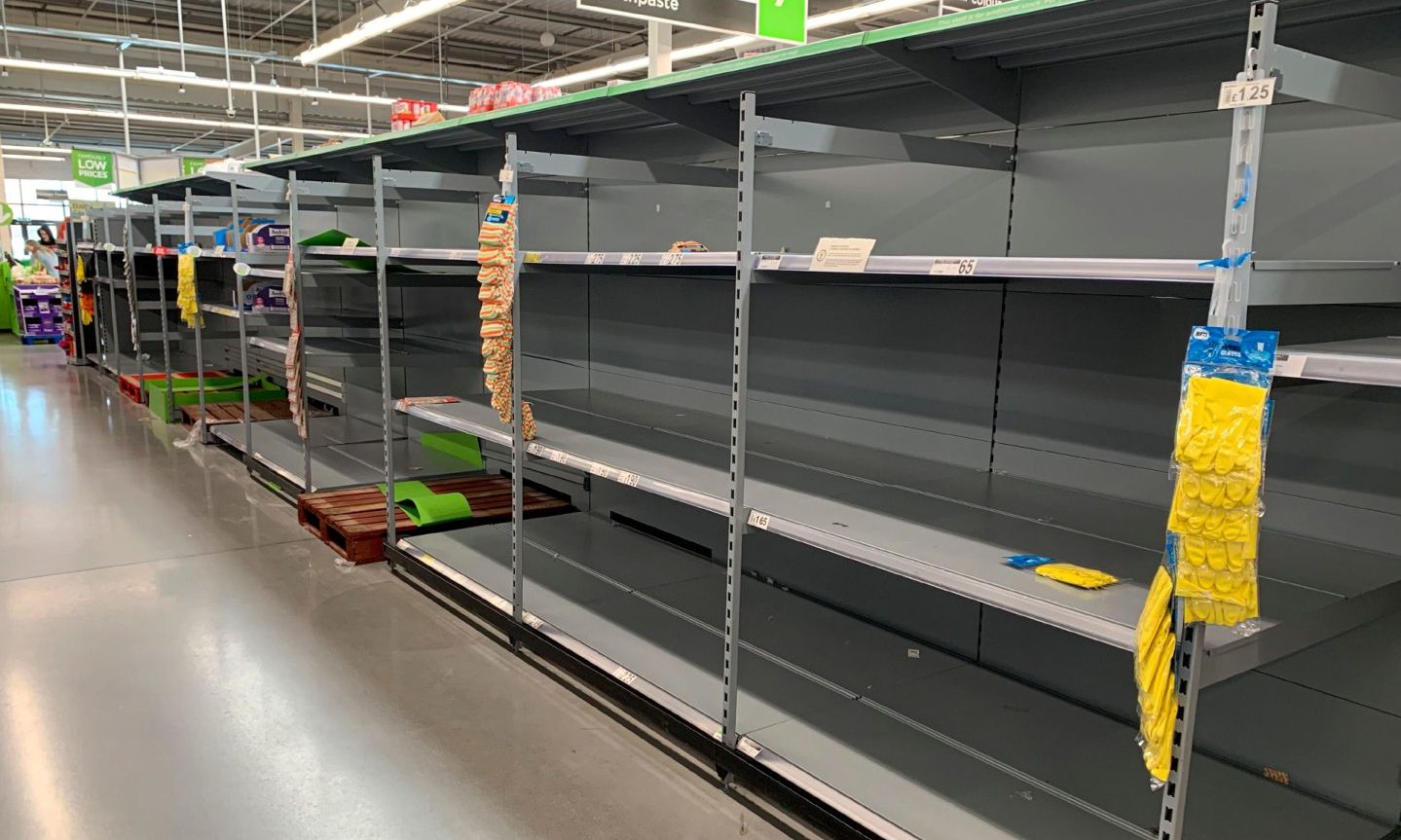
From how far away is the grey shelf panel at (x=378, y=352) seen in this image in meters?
5.39

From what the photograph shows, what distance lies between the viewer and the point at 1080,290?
8.65 ft

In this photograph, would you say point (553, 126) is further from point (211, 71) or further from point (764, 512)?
point (211, 71)

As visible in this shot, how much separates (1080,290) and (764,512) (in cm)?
112

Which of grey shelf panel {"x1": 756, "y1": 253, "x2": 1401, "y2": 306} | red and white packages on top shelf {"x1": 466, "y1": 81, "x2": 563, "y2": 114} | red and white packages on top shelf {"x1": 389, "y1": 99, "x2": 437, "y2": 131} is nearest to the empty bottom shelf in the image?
grey shelf panel {"x1": 756, "y1": 253, "x2": 1401, "y2": 306}

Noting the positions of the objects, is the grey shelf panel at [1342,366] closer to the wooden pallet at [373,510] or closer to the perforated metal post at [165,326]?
the wooden pallet at [373,510]

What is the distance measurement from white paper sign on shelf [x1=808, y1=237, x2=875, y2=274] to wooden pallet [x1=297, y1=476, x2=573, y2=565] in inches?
123

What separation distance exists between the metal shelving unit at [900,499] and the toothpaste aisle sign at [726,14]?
0.63 m

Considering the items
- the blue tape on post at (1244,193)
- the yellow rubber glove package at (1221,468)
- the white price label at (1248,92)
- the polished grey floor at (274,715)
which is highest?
the white price label at (1248,92)

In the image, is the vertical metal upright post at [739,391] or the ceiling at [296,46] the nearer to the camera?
the vertical metal upright post at [739,391]

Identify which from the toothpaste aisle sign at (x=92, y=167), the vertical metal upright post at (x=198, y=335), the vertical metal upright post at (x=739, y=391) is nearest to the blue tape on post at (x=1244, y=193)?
the vertical metal upright post at (x=739, y=391)

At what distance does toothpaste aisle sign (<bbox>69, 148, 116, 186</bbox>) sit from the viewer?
15.3 metres

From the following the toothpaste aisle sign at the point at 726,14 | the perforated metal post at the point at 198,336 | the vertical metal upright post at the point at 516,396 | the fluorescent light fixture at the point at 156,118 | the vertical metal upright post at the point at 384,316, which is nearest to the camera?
the vertical metal upright post at the point at 516,396

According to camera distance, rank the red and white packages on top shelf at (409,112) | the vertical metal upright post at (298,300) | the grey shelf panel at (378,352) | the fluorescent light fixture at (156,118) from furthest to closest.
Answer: the fluorescent light fixture at (156,118) < the grey shelf panel at (378,352) < the vertical metal upright post at (298,300) < the red and white packages on top shelf at (409,112)

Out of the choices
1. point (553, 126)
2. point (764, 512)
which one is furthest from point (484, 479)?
point (764, 512)
